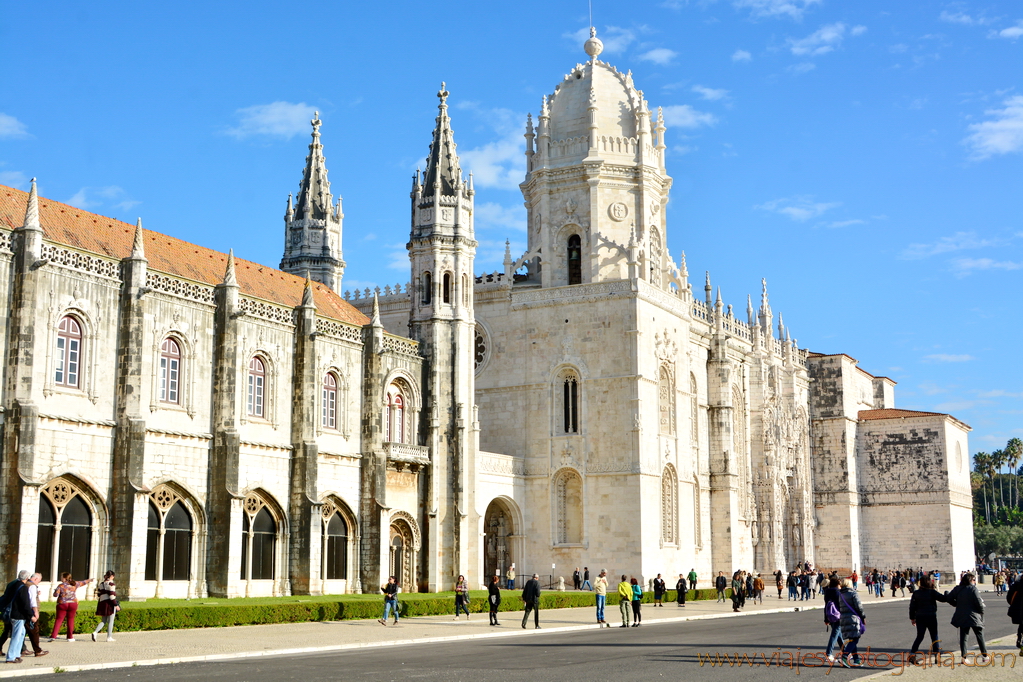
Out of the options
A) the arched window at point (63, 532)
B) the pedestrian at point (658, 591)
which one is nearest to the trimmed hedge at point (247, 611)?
the arched window at point (63, 532)

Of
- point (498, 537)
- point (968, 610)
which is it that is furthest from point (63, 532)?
point (498, 537)

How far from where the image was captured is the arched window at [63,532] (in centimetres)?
2848

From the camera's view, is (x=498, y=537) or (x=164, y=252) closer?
(x=164, y=252)

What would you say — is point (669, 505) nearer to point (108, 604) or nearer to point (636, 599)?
point (636, 599)

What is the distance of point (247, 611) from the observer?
27.5m

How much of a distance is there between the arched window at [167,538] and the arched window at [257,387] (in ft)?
14.0

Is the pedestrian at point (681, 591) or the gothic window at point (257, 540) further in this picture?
the pedestrian at point (681, 591)

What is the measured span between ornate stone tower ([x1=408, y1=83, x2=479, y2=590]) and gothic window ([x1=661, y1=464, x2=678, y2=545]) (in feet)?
37.1

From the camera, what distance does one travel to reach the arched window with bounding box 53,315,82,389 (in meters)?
29.4

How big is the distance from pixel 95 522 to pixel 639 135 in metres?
31.8

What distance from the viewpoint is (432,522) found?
4153 cm

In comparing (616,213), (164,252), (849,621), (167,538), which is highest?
(616,213)

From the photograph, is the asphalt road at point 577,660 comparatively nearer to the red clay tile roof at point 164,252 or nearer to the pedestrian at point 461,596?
the pedestrian at point 461,596

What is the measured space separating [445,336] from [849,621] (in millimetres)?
26959
